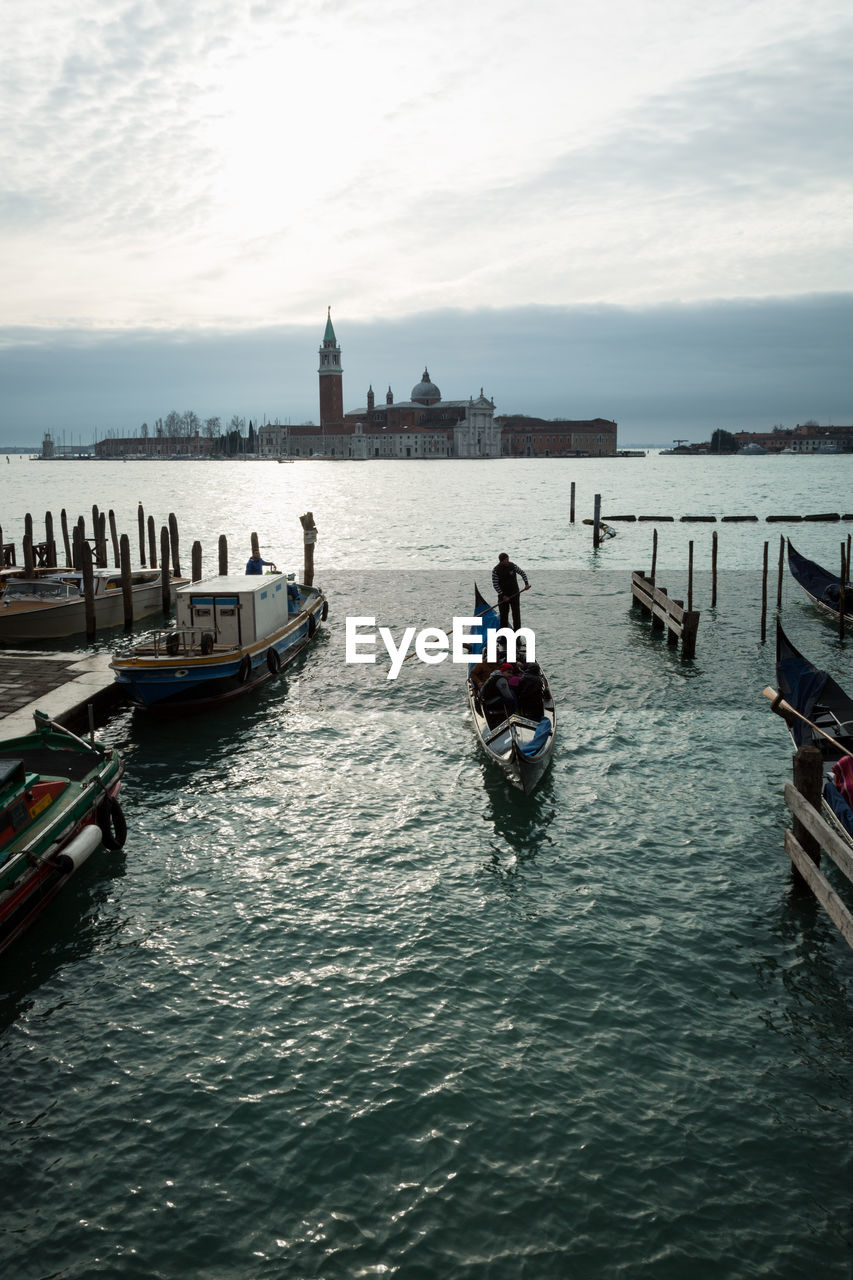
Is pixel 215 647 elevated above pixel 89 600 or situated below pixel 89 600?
below

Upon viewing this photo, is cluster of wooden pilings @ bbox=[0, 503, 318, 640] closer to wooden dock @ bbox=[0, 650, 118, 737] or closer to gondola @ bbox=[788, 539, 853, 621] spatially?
wooden dock @ bbox=[0, 650, 118, 737]

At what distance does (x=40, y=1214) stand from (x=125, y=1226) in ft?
1.91

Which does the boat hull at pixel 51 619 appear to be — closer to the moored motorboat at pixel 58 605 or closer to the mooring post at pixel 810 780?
the moored motorboat at pixel 58 605

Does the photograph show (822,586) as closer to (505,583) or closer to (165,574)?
(505,583)

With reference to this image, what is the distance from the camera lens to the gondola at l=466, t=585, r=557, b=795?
1309 cm

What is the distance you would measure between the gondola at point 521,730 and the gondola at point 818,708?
11.4ft

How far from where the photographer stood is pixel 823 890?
8.34 meters

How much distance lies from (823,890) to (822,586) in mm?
20867

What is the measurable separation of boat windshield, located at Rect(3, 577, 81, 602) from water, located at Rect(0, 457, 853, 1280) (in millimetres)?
9724

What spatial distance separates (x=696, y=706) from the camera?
58.0 ft

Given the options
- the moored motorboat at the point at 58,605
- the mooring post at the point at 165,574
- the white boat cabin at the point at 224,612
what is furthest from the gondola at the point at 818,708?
the mooring post at the point at 165,574

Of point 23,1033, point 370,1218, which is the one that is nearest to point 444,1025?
point 370,1218

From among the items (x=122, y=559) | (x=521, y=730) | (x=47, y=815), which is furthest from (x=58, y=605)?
(x=521, y=730)

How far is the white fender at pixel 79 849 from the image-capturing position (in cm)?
968
